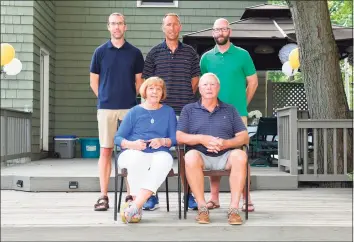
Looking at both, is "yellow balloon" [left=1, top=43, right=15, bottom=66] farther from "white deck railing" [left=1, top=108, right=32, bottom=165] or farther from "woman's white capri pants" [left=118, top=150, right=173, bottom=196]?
"woman's white capri pants" [left=118, top=150, right=173, bottom=196]

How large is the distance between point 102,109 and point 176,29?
88cm

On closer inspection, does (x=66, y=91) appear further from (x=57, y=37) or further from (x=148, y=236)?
(x=148, y=236)

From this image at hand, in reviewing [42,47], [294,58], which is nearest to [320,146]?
[294,58]

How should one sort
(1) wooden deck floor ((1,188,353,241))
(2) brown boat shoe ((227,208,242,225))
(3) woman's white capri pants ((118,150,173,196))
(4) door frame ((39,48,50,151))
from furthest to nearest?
(4) door frame ((39,48,50,151)) < (3) woman's white capri pants ((118,150,173,196)) < (2) brown boat shoe ((227,208,242,225)) < (1) wooden deck floor ((1,188,353,241))

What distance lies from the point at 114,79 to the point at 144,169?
91cm

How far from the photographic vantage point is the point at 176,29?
16.5 feet

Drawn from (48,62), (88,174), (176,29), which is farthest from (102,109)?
(48,62)

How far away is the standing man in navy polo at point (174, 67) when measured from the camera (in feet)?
16.4

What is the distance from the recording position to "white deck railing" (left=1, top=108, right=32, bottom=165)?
26.0ft

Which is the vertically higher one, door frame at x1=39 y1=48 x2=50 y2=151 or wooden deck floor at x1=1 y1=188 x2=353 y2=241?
door frame at x1=39 y1=48 x2=50 y2=151

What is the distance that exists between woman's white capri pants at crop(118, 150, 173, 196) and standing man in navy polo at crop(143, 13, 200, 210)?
25.6 inches

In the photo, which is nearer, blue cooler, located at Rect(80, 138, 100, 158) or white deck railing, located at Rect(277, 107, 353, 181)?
white deck railing, located at Rect(277, 107, 353, 181)

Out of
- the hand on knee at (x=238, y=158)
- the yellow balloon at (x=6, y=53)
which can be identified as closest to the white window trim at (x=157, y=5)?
the yellow balloon at (x=6, y=53)

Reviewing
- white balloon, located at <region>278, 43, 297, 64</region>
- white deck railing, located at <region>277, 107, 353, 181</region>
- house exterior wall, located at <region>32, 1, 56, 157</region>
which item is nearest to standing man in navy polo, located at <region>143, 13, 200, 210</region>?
white deck railing, located at <region>277, 107, 353, 181</region>
